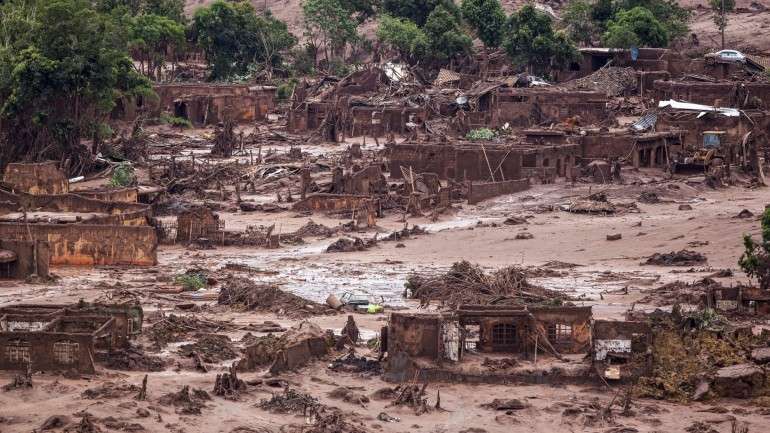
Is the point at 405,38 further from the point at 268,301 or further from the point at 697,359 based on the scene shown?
the point at 697,359

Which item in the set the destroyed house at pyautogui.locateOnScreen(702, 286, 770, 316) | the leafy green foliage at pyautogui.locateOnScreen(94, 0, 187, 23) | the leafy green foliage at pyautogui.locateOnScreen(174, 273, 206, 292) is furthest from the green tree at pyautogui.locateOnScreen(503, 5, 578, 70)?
the destroyed house at pyautogui.locateOnScreen(702, 286, 770, 316)

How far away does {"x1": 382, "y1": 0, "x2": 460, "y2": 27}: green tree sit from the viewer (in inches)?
3585

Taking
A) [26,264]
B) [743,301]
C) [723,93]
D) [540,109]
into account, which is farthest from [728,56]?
[26,264]

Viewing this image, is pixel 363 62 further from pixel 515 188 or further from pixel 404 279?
pixel 404 279

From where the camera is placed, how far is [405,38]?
85.4m

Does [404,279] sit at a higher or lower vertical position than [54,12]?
lower

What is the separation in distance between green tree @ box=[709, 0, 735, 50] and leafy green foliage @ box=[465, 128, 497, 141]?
24.8 m

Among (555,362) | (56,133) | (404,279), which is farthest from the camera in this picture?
(56,133)

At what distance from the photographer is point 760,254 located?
3656 centimetres

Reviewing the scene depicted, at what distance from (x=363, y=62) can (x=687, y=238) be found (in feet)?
166

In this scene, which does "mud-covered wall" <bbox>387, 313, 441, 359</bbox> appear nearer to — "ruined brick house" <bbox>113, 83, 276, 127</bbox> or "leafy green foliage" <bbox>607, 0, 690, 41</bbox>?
"ruined brick house" <bbox>113, 83, 276, 127</bbox>

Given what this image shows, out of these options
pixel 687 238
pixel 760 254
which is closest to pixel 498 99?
pixel 687 238

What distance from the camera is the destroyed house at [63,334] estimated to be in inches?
1195

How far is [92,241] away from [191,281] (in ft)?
13.1
